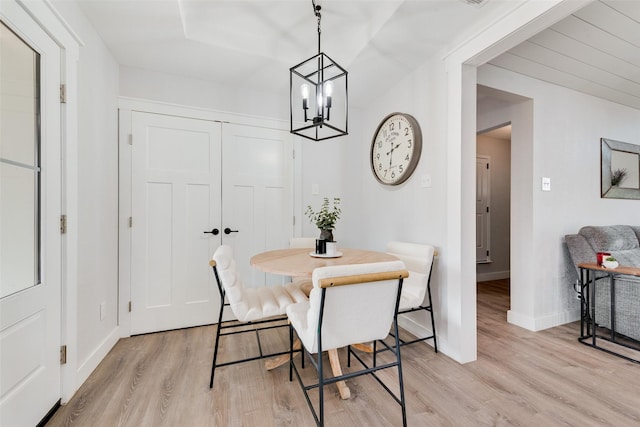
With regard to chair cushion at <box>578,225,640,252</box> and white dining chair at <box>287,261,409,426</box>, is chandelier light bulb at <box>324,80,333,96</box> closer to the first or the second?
white dining chair at <box>287,261,409,426</box>

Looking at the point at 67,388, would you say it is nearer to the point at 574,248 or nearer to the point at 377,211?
the point at 377,211

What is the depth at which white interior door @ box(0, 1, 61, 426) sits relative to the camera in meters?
1.19

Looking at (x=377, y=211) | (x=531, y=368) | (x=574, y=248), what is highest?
(x=377, y=211)

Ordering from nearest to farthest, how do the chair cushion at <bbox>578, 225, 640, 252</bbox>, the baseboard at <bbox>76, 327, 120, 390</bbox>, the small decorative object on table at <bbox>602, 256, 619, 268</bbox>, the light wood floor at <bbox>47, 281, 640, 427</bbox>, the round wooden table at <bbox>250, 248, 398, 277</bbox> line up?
the light wood floor at <bbox>47, 281, 640, 427</bbox>, the round wooden table at <bbox>250, 248, 398, 277</bbox>, the baseboard at <bbox>76, 327, 120, 390</bbox>, the small decorative object on table at <bbox>602, 256, 619, 268</bbox>, the chair cushion at <bbox>578, 225, 640, 252</bbox>

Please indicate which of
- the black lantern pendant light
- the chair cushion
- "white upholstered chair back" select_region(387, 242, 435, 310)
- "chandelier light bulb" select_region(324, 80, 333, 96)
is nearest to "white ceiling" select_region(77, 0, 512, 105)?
the black lantern pendant light

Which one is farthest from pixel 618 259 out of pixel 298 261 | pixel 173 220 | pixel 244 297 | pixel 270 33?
pixel 173 220

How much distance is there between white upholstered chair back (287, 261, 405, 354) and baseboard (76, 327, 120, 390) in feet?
4.92

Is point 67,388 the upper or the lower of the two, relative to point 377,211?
lower

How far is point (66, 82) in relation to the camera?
1.57 meters

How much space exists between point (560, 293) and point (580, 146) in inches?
62.1

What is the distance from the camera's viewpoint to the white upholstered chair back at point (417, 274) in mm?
1972

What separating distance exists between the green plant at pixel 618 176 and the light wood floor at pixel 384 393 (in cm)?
209

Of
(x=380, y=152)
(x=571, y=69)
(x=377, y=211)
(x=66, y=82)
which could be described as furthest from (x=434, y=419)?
(x=571, y=69)

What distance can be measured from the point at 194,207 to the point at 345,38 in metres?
2.04
